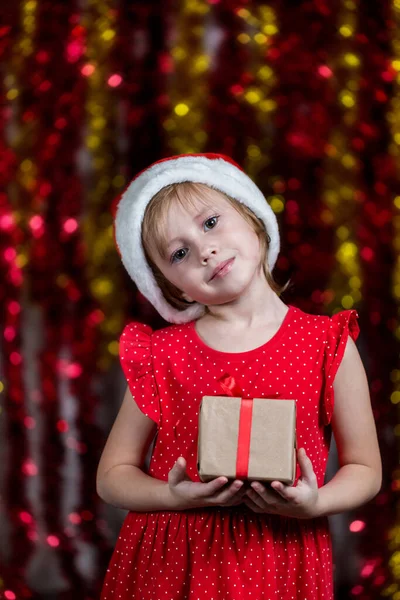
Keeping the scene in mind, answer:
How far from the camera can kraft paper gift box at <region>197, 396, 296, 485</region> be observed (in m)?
0.94

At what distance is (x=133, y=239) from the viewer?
4.00 ft

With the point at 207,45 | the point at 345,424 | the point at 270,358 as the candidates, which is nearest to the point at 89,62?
the point at 207,45

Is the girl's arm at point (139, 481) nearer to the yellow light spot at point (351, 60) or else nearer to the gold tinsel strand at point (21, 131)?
the gold tinsel strand at point (21, 131)

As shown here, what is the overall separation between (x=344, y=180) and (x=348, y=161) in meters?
0.04

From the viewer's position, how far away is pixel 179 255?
1148 mm

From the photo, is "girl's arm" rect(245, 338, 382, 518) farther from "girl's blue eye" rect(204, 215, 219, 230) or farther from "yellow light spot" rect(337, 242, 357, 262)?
"yellow light spot" rect(337, 242, 357, 262)

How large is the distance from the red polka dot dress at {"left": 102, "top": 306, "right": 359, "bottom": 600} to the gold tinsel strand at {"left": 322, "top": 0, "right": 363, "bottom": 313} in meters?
0.50

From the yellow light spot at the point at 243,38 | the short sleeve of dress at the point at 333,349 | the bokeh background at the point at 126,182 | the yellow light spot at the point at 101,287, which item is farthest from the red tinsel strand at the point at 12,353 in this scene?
the short sleeve of dress at the point at 333,349

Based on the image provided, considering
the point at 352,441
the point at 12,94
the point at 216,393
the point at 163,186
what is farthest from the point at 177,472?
the point at 12,94

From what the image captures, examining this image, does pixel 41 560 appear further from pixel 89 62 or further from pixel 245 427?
pixel 89 62

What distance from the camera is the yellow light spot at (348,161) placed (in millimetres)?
1671

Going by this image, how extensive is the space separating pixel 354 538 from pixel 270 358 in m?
0.73

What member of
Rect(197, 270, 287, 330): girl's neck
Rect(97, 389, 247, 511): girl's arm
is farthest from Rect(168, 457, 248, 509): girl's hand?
Rect(197, 270, 287, 330): girl's neck

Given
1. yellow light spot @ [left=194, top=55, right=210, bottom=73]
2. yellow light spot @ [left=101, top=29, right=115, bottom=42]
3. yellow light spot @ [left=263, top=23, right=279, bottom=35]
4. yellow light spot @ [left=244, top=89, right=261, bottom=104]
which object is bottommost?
yellow light spot @ [left=244, top=89, right=261, bottom=104]
